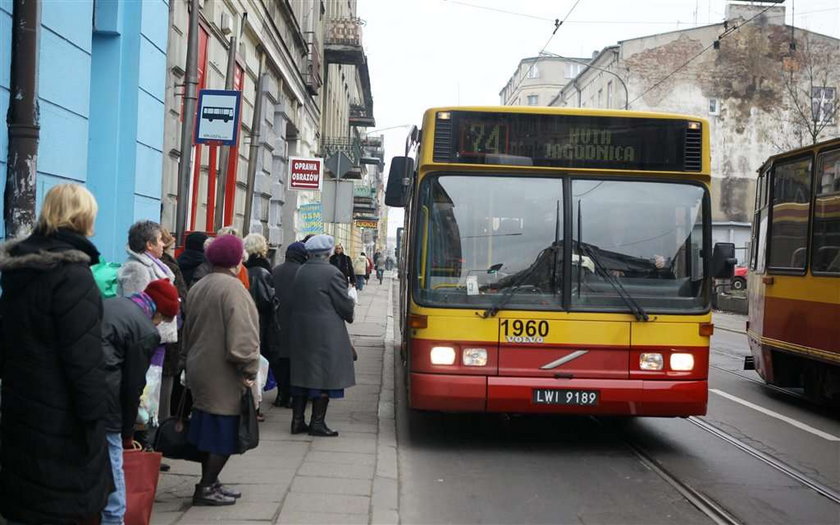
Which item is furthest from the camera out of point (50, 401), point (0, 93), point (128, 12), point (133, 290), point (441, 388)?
point (128, 12)

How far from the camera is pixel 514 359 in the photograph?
314 inches

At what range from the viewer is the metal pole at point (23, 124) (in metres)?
5.73

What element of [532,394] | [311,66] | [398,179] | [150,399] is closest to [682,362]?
[532,394]

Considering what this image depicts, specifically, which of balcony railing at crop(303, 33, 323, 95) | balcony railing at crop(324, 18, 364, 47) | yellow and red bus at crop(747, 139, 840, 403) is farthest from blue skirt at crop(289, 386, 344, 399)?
balcony railing at crop(324, 18, 364, 47)

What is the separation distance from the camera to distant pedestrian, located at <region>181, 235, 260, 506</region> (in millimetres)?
5777

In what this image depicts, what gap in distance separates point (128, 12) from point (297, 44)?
14.9 m

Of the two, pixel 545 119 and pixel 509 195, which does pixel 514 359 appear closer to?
pixel 509 195

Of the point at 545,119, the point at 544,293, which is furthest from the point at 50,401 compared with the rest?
the point at 545,119

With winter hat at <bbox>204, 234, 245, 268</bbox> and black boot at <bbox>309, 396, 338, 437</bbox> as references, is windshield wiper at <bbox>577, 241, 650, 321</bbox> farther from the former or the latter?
winter hat at <bbox>204, 234, 245, 268</bbox>

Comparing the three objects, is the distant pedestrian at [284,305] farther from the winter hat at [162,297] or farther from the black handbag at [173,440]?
the winter hat at [162,297]

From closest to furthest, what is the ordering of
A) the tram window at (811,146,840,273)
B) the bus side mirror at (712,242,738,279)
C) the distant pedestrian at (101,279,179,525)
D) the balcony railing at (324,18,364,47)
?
1. the distant pedestrian at (101,279,179,525)
2. the bus side mirror at (712,242,738,279)
3. the tram window at (811,146,840,273)
4. the balcony railing at (324,18,364,47)

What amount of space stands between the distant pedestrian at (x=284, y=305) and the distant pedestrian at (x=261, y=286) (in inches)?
3.1

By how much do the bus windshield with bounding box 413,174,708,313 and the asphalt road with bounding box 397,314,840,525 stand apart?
1263mm

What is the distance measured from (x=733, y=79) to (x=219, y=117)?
44.5 metres
